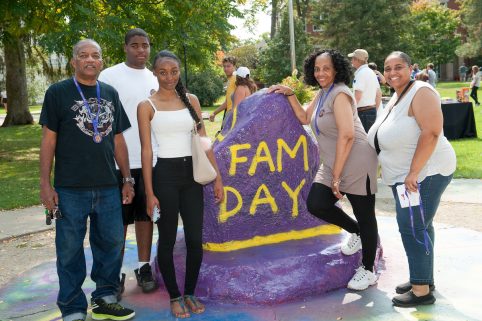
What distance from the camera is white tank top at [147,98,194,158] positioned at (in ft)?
11.7

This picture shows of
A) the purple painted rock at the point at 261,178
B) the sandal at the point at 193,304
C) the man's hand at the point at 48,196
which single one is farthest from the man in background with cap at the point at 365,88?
the man's hand at the point at 48,196

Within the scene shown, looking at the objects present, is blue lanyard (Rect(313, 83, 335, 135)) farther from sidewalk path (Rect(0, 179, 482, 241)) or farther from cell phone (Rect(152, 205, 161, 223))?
sidewalk path (Rect(0, 179, 482, 241))

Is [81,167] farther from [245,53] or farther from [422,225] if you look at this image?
[245,53]

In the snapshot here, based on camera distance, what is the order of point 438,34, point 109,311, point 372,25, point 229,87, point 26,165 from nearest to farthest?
point 109,311 → point 229,87 → point 26,165 → point 372,25 → point 438,34

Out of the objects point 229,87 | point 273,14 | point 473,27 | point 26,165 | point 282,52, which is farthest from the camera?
point 473,27

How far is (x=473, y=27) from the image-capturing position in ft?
138

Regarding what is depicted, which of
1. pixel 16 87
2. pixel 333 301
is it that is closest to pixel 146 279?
pixel 333 301

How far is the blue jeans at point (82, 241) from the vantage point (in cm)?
349

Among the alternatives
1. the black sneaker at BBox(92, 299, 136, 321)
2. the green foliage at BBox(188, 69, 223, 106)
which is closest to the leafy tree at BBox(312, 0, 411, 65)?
the green foliage at BBox(188, 69, 223, 106)

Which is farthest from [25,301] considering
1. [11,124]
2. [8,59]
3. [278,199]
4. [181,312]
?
[11,124]

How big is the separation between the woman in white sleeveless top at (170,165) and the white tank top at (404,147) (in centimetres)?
121

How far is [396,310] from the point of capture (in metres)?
3.78

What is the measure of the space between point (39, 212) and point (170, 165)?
4625 millimetres

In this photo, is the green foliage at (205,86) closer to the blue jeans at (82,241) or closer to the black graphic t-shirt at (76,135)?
the blue jeans at (82,241)
